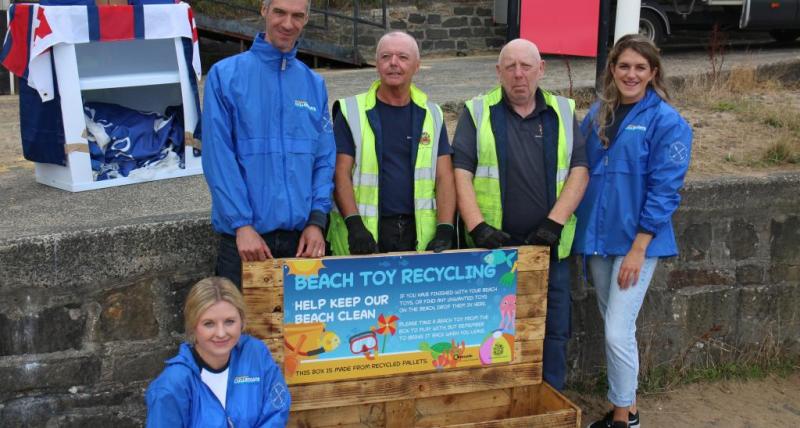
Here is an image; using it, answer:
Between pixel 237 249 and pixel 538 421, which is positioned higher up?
pixel 237 249

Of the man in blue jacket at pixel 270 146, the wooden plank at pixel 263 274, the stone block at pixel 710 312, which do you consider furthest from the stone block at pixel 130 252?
the stone block at pixel 710 312

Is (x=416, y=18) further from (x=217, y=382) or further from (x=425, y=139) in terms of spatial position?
(x=217, y=382)

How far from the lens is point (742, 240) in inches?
215

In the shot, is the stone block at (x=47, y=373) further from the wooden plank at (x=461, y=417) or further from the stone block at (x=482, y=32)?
the stone block at (x=482, y=32)

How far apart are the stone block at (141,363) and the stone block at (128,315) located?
0.08 meters

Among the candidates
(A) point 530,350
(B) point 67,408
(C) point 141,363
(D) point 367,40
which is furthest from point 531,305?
(D) point 367,40

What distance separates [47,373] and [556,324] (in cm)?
235

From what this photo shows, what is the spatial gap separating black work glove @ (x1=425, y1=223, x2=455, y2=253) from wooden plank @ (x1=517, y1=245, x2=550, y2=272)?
1.06 feet

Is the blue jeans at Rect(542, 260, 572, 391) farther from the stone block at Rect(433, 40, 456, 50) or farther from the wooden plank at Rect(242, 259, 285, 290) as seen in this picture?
the stone block at Rect(433, 40, 456, 50)

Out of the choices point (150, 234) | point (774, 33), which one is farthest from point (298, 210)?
point (774, 33)

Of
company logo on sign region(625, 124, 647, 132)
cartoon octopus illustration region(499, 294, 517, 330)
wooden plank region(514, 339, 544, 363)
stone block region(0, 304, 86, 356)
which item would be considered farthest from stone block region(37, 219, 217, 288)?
company logo on sign region(625, 124, 647, 132)

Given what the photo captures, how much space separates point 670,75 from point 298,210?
670 cm

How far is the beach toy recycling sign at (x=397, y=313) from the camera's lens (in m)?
3.82

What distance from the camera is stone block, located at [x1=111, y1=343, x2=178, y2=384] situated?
164 inches
